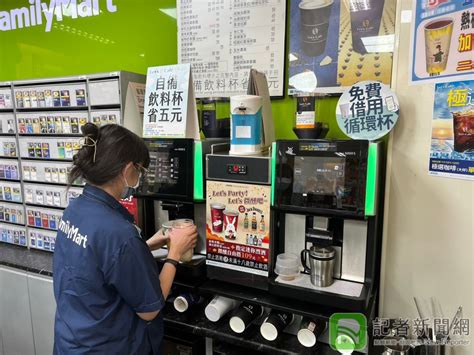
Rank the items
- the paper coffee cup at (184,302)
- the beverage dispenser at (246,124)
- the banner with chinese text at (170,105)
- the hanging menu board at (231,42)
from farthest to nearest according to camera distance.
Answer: the hanging menu board at (231,42) < the banner with chinese text at (170,105) < the paper coffee cup at (184,302) < the beverage dispenser at (246,124)

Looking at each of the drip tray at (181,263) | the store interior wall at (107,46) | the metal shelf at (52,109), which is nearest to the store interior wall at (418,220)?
the store interior wall at (107,46)

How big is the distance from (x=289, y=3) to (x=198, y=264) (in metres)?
1.49

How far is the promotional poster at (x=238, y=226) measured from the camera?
1.48 metres

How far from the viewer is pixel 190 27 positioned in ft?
7.23

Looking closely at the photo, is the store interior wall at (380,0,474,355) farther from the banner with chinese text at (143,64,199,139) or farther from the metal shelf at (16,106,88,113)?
the metal shelf at (16,106,88,113)

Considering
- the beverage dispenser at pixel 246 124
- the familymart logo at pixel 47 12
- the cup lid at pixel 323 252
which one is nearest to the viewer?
the cup lid at pixel 323 252

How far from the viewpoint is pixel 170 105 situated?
5.81ft

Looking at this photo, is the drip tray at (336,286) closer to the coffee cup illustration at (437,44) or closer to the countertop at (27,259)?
the coffee cup illustration at (437,44)

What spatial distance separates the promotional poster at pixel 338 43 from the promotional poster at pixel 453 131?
445mm

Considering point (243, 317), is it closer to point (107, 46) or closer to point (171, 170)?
point (171, 170)

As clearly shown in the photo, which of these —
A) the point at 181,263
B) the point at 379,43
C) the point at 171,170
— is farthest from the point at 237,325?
the point at 379,43

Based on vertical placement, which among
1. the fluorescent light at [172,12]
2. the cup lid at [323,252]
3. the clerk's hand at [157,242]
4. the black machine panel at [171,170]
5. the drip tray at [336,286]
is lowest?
the drip tray at [336,286]

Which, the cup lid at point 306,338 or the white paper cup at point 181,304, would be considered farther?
the white paper cup at point 181,304

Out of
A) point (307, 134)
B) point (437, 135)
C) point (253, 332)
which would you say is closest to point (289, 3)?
point (307, 134)
